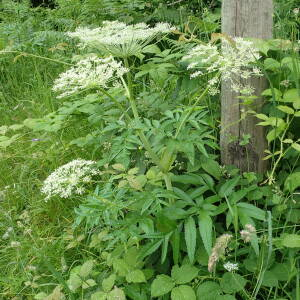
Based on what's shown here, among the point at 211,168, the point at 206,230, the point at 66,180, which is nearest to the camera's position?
the point at 206,230

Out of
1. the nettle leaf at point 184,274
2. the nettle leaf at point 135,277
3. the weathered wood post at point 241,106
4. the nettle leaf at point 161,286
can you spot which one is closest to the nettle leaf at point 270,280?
the nettle leaf at point 184,274

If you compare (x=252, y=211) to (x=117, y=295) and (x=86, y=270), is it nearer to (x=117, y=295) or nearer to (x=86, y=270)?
(x=117, y=295)

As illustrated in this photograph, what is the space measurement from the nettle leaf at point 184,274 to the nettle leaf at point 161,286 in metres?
0.03

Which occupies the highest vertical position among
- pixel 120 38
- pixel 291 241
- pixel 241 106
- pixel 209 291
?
pixel 120 38

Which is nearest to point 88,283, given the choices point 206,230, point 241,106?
point 206,230

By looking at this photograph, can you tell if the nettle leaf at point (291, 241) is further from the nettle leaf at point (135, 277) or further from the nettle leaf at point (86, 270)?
the nettle leaf at point (86, 270)

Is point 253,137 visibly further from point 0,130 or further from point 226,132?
point 0,130

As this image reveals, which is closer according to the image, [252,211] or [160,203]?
[252,211]

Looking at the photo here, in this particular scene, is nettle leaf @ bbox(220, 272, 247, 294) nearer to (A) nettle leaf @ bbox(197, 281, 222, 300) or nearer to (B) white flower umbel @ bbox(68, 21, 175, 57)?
(A) nettle leaf @ bbox(197, 281, 222, 300)

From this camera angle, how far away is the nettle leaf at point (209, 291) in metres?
1.66

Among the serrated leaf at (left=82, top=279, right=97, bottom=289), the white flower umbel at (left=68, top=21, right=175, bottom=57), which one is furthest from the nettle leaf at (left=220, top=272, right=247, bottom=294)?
the white flower umbel at (left=68, top=21, right=175, bottom=57)

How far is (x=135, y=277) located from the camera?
1.81m

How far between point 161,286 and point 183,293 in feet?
0.33

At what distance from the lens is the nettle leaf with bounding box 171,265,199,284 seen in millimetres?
1718
